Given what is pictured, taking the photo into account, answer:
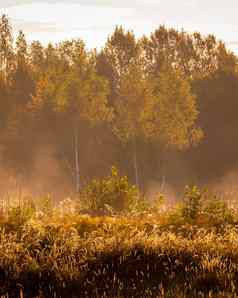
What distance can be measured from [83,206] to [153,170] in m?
33.2

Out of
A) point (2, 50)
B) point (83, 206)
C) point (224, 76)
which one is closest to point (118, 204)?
point (83, 206)

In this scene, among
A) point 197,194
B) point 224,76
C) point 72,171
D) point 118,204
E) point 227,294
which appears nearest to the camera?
point 227,294

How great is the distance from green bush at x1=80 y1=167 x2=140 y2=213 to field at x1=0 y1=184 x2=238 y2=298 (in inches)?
128

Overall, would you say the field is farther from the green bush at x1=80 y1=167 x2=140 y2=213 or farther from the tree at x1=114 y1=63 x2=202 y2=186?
the tree at x1=114 y1=63 x2=202 y2=186

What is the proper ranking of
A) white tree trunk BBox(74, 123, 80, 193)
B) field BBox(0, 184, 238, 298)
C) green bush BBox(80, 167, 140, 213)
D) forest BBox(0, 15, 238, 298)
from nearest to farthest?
field BBox(0, 184, 238, 298)
green bush BBox(80, 167, 140, 213)
white tree trunk BBox(74, 123, 80, 193)
forest BBox(0, 15, 238, 298)

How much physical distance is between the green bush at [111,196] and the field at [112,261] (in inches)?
128

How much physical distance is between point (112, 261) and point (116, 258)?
219 millimetres

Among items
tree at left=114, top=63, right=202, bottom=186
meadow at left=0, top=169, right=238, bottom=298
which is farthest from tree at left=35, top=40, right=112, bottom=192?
meadow at left=0, top=169, right=238, bottom=298

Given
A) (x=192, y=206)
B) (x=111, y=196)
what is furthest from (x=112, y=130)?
(x=192, y=206)

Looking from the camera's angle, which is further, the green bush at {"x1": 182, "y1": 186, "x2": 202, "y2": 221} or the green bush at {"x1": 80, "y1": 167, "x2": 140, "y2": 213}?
the green bush at {"x1": 80, "y1": 167, "x2": 140, "y2": 213}

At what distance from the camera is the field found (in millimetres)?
7578

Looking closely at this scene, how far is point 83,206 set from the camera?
1502 centimetres

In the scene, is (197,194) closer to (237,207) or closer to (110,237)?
(237,207)

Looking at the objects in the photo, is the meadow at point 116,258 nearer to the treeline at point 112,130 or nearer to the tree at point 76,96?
the treeline at point 112,130
